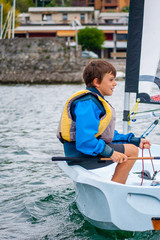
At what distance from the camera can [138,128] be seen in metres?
10.7

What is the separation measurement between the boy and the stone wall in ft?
90.8

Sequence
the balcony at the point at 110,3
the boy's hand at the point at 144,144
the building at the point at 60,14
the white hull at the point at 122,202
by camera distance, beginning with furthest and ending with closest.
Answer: the balcony at the point at 110,3, the building at the point at 60,14, the boy's hand at the point at 144,144, the white hull at the point at 122,202

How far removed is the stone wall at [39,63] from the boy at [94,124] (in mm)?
27688

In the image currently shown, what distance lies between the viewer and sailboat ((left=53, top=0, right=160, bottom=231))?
130 inches

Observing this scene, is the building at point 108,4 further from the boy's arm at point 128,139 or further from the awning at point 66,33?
the boy's arm at point 128,139

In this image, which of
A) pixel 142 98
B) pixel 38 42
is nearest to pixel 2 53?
pixel 38 42

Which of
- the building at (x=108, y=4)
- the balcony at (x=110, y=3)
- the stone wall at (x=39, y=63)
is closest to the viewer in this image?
the stone wall at (x=39, y=63)

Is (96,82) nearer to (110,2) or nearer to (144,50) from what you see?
(144,50)

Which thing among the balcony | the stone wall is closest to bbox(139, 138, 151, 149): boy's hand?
the stone wall

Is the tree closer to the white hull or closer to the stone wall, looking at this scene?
the stone wall

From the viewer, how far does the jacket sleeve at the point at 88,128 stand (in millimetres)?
3361

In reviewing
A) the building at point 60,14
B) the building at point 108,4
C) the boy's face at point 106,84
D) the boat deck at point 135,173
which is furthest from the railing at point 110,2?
the boy's face at point 106,84

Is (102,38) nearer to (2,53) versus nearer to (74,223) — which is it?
(2,53)

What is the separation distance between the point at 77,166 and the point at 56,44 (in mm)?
27733
